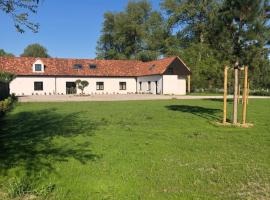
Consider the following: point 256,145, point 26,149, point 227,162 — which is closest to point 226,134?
point 256,145

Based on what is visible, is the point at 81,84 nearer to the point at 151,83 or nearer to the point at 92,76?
the point at 92,76

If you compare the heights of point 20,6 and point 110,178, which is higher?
point 20,6

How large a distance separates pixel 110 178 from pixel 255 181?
2.58m

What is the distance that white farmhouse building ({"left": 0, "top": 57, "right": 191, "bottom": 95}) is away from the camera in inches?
1827

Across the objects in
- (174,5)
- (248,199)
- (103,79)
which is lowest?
(248,199)

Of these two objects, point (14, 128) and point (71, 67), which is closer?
point (14, 128)

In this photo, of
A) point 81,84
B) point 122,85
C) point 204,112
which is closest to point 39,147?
point 204,112

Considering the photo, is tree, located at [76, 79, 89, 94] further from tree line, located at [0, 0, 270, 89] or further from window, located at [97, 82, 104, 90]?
tree line, located at [0, 0, 270, 89]

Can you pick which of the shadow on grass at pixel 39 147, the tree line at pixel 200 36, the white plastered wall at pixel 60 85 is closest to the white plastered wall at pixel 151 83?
the white plastered wall at pixel 60 85

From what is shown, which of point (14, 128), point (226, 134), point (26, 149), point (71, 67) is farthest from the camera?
point (71, 67)

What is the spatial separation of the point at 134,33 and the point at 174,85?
26853 millimetres

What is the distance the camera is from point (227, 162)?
23.0ft

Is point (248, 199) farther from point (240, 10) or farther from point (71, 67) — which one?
point (71, 67)

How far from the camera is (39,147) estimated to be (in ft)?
28.5
